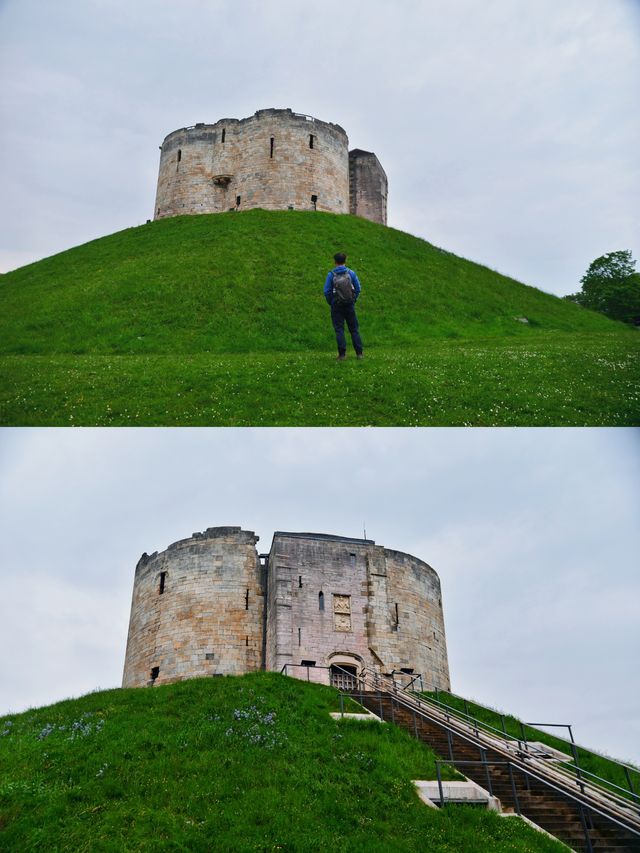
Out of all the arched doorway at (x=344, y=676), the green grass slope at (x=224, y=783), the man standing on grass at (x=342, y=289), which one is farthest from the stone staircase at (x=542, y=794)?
the man standing on grass at (x=342, y=289)

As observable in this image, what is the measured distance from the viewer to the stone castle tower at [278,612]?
22.7 meters

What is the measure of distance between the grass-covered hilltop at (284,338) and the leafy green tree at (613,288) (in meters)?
11.2

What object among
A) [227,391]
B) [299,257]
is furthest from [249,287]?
[227,391]

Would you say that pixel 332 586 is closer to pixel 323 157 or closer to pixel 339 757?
pixel 339 757

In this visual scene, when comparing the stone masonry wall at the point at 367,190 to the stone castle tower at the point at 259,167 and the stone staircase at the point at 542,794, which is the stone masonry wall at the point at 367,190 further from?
the stone staircase at the point at 542,794

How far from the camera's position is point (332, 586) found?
24031 millimetres

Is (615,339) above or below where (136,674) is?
above

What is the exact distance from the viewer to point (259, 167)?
140 ft

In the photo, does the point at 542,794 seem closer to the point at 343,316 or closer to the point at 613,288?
the point at 343,316

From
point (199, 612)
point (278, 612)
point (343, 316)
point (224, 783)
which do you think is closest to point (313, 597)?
point (278, 612)

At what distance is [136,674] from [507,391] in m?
15.3

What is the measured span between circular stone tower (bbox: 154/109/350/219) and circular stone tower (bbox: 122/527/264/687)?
936 inches

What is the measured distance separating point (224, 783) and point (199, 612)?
1142cm

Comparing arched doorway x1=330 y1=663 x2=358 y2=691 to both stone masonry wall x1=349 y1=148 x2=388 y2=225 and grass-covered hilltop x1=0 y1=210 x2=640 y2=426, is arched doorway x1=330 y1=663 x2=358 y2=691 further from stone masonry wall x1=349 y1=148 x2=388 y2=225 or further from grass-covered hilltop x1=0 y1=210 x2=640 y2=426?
stone masonry wall x1=349 y1=148 x2=388 y2=225
